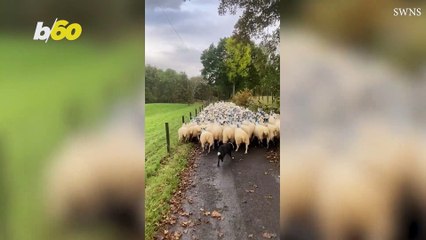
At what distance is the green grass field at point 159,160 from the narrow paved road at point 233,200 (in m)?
0.11

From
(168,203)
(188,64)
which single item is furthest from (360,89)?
(168,203)

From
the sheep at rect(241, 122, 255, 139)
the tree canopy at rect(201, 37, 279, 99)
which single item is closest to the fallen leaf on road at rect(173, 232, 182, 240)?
the sheep at rect(241, 122, 255, 139)

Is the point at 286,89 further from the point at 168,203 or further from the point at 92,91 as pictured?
the point at 92,91

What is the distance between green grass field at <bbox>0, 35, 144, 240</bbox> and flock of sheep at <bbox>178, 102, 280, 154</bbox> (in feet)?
1.38

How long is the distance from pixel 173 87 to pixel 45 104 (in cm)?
66

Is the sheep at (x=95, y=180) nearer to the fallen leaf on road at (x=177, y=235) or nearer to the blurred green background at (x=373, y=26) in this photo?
the fallen leaf on road at (x=177, y=235)

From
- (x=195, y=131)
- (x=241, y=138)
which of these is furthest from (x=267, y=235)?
(x=195, y=131)

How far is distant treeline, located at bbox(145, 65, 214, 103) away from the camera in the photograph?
2066 mm

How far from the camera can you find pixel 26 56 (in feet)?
6.56

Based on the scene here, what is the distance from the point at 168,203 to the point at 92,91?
706mm

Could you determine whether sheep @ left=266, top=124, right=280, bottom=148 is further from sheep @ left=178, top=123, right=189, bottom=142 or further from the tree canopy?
sheep @ left=178, top=123, right=189, bottom=142

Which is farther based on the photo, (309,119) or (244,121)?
(244,121)

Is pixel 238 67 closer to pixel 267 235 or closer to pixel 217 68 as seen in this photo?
pixel 217 68
